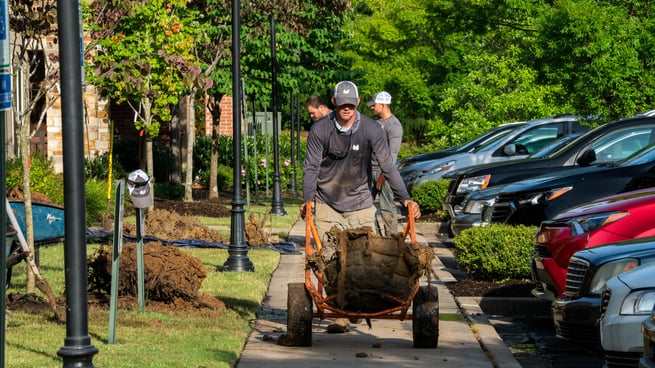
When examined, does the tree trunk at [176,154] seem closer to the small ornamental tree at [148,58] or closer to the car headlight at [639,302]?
the small ornamental tree at [148,58]

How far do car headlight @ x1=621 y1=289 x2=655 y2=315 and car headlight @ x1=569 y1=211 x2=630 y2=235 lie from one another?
303 centimetres

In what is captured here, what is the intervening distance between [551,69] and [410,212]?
11995mm

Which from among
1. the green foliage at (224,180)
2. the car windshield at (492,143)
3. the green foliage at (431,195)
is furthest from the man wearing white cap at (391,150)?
the green foliage at (224,180)

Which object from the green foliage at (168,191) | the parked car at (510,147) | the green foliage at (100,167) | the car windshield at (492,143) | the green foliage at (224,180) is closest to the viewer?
the parked car at (510,147)

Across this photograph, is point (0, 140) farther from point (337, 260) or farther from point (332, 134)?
point (332, 134)

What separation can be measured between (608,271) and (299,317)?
93.6 inches

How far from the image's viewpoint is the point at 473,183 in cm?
1841

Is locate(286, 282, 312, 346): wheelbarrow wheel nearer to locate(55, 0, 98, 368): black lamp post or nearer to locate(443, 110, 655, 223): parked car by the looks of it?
locate(55, 0, 98, 368): black lamp post

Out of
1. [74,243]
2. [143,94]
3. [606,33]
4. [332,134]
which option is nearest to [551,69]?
[606,33]

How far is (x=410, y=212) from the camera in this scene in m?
9.37

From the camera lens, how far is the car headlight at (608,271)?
340 inches

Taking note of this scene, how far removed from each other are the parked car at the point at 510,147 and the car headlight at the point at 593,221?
10.5 meters

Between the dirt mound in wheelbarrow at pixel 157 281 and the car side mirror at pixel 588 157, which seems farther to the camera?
the car side mirror at pixel 588 157

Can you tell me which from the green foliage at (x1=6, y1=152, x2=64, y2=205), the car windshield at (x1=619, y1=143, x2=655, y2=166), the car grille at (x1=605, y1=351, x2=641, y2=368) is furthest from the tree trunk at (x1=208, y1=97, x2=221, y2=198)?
the car grille at (x1=605, y1=351, x2=641, y2=368)
